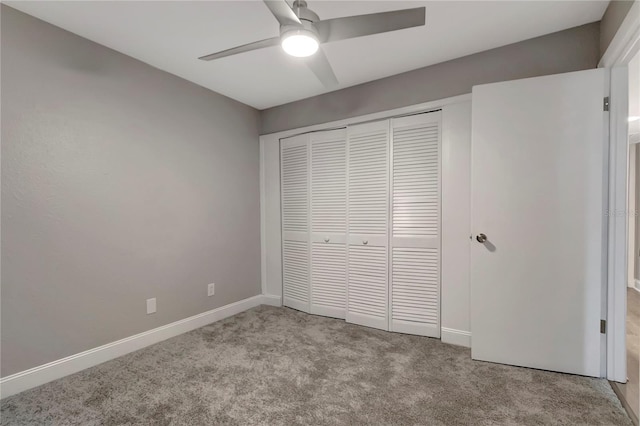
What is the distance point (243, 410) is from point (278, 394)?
0.75 feet

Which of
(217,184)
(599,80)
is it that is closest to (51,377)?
(217,184)

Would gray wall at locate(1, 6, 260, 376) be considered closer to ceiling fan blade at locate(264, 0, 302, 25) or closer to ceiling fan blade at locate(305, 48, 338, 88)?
ceiling fan blade at locate(305, 48, 338, 88)

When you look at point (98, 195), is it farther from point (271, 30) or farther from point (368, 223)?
point (368, 223)

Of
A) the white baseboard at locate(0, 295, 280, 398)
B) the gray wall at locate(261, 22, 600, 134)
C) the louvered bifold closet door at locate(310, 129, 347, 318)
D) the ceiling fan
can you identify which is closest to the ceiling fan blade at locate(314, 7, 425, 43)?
the ceiling fan

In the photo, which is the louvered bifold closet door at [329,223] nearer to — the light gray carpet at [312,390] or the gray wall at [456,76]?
the gray wall at [456,76]

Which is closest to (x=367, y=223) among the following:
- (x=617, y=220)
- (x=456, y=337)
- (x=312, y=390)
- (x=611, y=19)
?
(x=456, y=337)

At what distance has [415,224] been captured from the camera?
2.71 metres

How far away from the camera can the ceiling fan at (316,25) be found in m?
1.34

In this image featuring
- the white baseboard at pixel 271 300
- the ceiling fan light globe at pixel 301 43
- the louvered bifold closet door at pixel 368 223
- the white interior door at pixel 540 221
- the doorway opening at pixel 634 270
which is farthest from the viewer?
the white baseboard at pixel 271 300

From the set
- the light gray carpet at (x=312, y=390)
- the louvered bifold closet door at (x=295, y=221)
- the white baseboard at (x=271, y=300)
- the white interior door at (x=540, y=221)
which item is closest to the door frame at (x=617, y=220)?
the white interior door at (x=540, y=221)

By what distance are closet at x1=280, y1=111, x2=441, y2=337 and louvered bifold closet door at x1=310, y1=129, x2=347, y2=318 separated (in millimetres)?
11

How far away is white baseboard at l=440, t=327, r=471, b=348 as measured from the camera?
8.07 feet

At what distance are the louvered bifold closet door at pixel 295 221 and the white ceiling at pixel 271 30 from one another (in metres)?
0.89

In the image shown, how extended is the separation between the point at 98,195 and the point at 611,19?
3.58 meters
